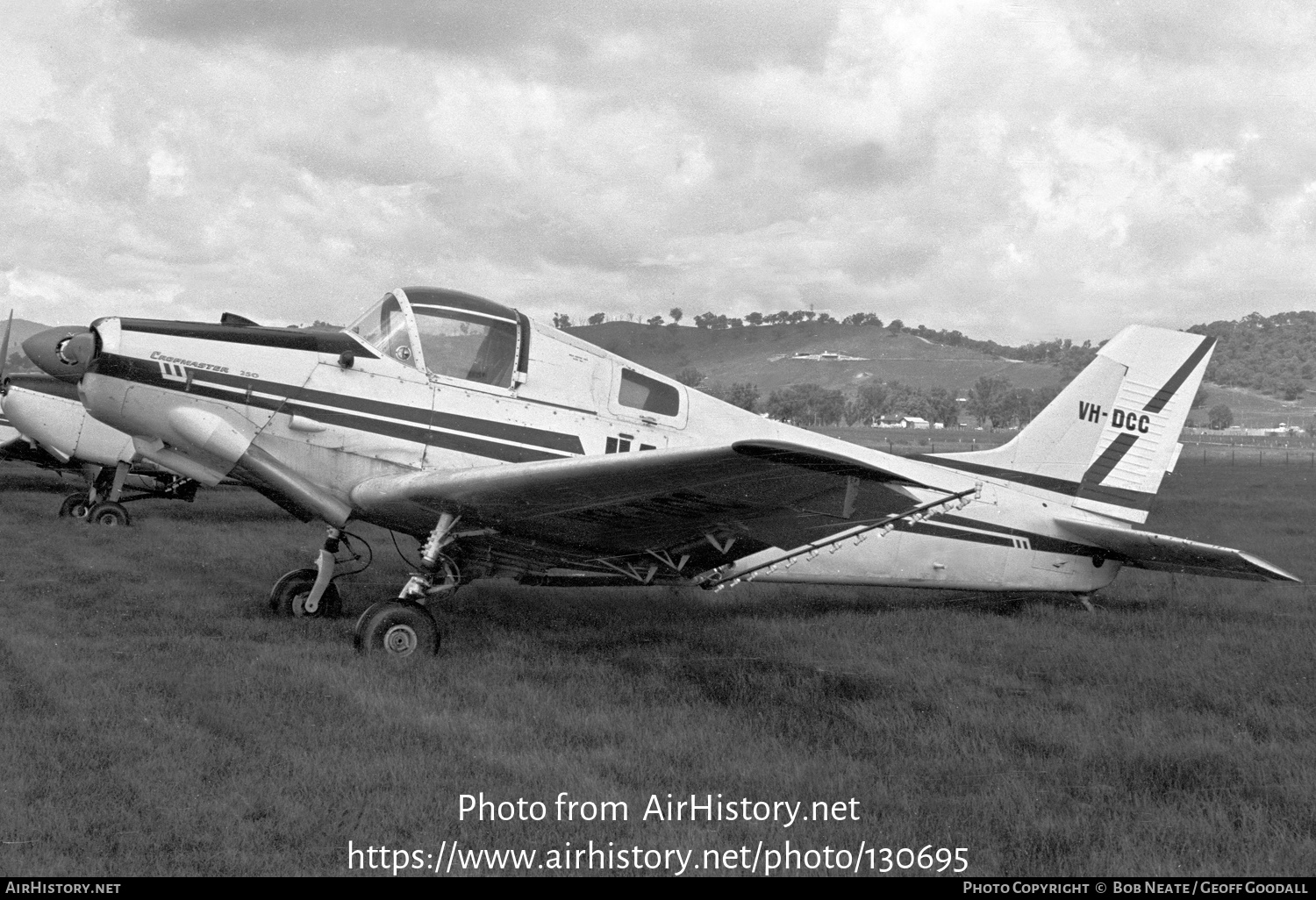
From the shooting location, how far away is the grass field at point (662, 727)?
380 cm

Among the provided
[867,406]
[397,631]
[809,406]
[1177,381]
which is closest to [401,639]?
[397,631]

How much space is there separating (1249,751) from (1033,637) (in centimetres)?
280

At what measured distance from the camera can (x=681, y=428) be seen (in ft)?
25.9

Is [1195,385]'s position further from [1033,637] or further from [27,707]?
[27,707]

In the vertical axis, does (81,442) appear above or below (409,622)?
above

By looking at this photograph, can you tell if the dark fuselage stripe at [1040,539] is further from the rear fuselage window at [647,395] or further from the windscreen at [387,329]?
the windscreen at [387,329]

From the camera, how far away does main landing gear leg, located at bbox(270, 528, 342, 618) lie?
8.09 meters

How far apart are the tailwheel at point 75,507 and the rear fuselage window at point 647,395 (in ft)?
38.4

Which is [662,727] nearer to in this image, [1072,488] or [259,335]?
[259,335]

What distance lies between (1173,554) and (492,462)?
18.1 feet

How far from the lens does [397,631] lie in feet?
22.3

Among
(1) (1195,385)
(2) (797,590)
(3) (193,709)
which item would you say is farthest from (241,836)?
(1) (1195,385)

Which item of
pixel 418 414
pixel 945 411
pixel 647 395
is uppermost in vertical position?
pixel 945 411

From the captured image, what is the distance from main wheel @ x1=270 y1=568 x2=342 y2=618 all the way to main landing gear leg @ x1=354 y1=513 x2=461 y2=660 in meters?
1.61
